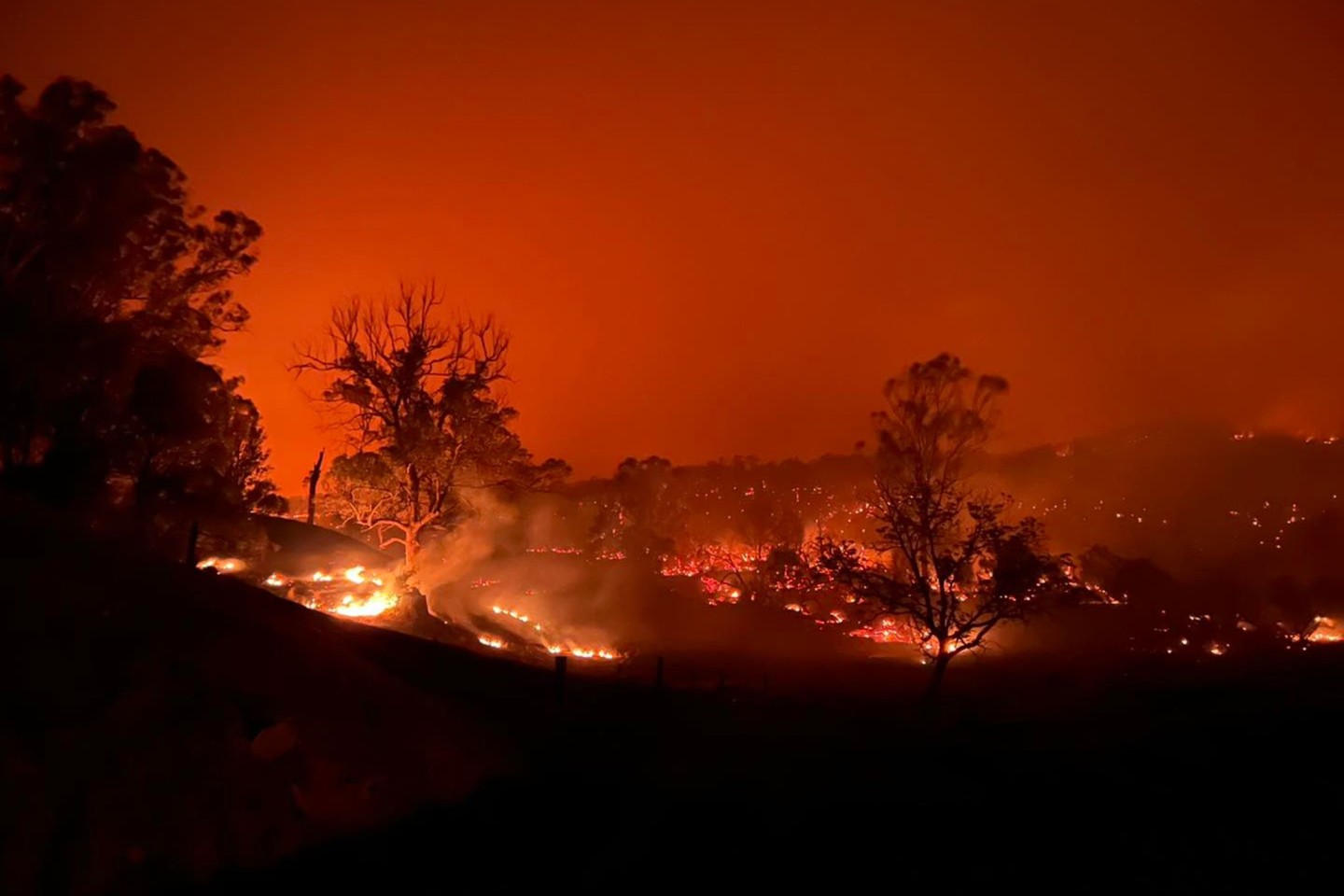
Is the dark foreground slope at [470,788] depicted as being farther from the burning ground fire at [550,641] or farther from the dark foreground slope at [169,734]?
the burning ground fire at [550,641]

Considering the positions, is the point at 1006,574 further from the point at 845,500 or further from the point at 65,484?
the point at 845,500

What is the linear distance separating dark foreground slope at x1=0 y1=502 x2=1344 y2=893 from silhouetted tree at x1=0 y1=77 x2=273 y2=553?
10542 mm

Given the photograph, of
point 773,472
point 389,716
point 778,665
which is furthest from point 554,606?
point 773,472

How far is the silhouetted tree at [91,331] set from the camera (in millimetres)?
21922

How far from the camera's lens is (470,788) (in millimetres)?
11922

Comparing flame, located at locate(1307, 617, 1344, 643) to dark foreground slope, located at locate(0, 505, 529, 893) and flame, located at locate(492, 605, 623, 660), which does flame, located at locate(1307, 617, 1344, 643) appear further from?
dark foreground slope, located at locate(0, 505, 529, 893)

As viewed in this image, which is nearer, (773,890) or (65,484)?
(773,890)

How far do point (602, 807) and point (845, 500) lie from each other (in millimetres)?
65564

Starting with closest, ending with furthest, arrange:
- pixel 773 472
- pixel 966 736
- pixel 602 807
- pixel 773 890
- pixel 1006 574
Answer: pixel 773 890 < pixel 602 807 < pixel 966 736 < pixel 1006 574 < pixel 773 472

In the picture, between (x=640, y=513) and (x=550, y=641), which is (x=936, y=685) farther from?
(x=640, y=513)

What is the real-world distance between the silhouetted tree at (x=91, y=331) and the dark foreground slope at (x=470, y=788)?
34.6 feet

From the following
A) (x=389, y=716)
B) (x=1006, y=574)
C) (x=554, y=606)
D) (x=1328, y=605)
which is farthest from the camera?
(x=1328, y=605)

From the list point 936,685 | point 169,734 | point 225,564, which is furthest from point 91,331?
point 936,685

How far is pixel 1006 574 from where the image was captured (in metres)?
23.9
